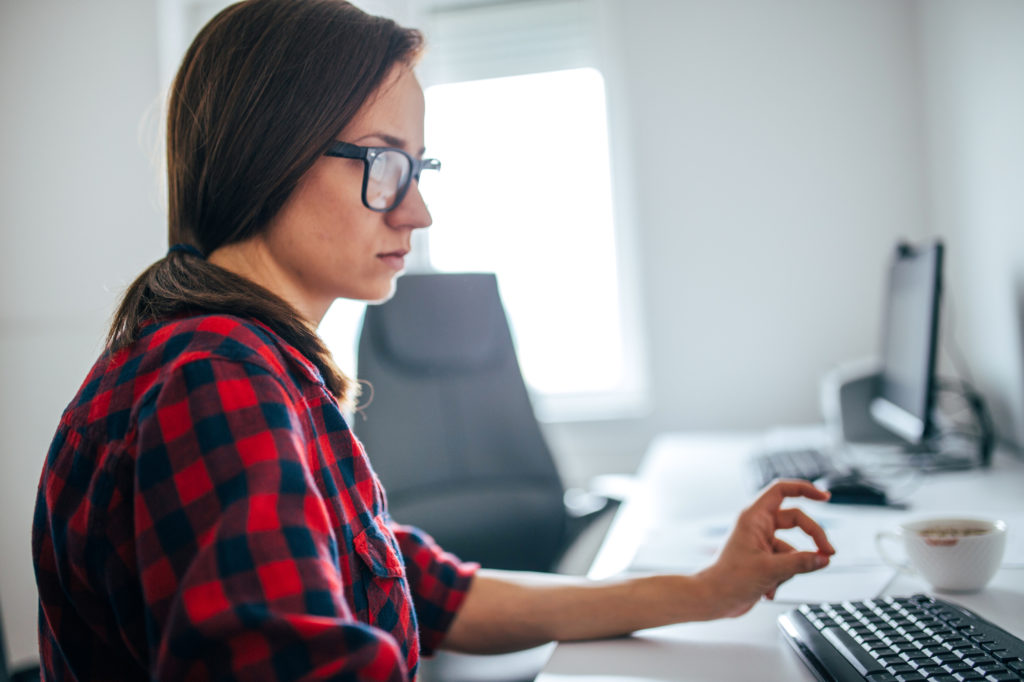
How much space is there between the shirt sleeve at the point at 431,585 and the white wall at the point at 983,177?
1.29 metres

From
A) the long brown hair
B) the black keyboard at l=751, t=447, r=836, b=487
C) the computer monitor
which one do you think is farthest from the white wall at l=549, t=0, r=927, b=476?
the long brown hair

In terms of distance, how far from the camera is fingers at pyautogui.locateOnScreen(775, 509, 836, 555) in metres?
0.82

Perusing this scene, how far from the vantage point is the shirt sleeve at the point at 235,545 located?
1.53 feet

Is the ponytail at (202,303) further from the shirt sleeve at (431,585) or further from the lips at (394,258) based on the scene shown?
the shirt sleeve at (431,585)

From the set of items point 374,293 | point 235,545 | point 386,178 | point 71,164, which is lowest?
point 235,545

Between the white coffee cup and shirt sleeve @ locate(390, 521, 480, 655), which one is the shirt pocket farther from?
the white coffee cup

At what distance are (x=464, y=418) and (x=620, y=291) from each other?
4.22 feet

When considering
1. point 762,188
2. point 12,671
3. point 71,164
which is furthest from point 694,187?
point 12,671

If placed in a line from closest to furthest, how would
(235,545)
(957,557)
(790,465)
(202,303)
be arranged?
(235,545) < (202,303) < (957,557) < (790,465)

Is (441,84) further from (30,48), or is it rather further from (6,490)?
(6,490)

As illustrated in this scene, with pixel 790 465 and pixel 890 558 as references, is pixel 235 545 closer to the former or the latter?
pixel 890 558

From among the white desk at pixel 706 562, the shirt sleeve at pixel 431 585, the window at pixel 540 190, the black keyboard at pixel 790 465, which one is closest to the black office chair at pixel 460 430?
the white desk at pixel 706 562

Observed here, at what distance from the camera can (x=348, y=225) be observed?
782 millimetres

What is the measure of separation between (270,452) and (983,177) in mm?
1814
